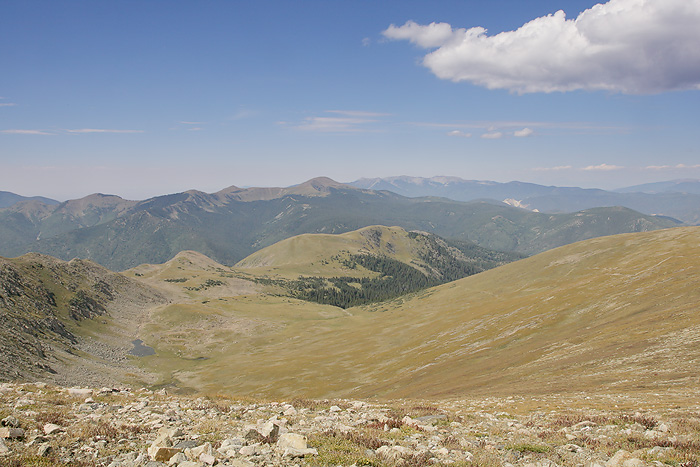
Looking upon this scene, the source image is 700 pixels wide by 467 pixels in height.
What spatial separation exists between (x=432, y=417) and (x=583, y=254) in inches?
7308

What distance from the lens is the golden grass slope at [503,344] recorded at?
136ft

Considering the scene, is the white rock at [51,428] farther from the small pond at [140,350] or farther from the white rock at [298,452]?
the small pond at [140,350]

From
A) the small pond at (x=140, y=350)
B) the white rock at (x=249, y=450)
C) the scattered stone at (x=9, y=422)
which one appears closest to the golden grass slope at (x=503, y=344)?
the small pond at (x=140, y=350)

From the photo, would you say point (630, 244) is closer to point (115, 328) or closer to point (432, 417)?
point (432, 417)

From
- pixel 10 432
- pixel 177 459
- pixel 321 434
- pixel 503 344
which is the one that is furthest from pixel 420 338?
pixel 10 432

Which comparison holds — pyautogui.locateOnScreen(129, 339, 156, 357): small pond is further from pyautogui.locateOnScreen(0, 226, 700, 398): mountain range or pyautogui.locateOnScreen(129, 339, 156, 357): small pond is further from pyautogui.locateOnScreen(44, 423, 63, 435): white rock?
pyautogui.locateOnScreen(44, 423, 63, 435): white rock

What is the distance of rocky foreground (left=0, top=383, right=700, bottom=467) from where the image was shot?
12.5 meters

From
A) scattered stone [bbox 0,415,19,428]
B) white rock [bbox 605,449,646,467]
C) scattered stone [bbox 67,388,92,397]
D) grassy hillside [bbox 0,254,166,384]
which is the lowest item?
grassy hillside [bbox 0,254,166,384]

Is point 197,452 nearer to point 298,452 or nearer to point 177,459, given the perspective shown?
point 177,459

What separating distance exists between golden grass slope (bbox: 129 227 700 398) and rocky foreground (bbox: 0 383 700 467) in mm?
18295

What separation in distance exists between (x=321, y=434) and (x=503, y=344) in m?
63.3

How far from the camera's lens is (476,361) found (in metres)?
63.7

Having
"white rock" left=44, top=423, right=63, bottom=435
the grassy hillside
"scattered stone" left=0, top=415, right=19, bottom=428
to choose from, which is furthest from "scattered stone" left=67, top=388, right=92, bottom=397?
the grassy hillside

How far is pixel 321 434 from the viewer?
1630cm
